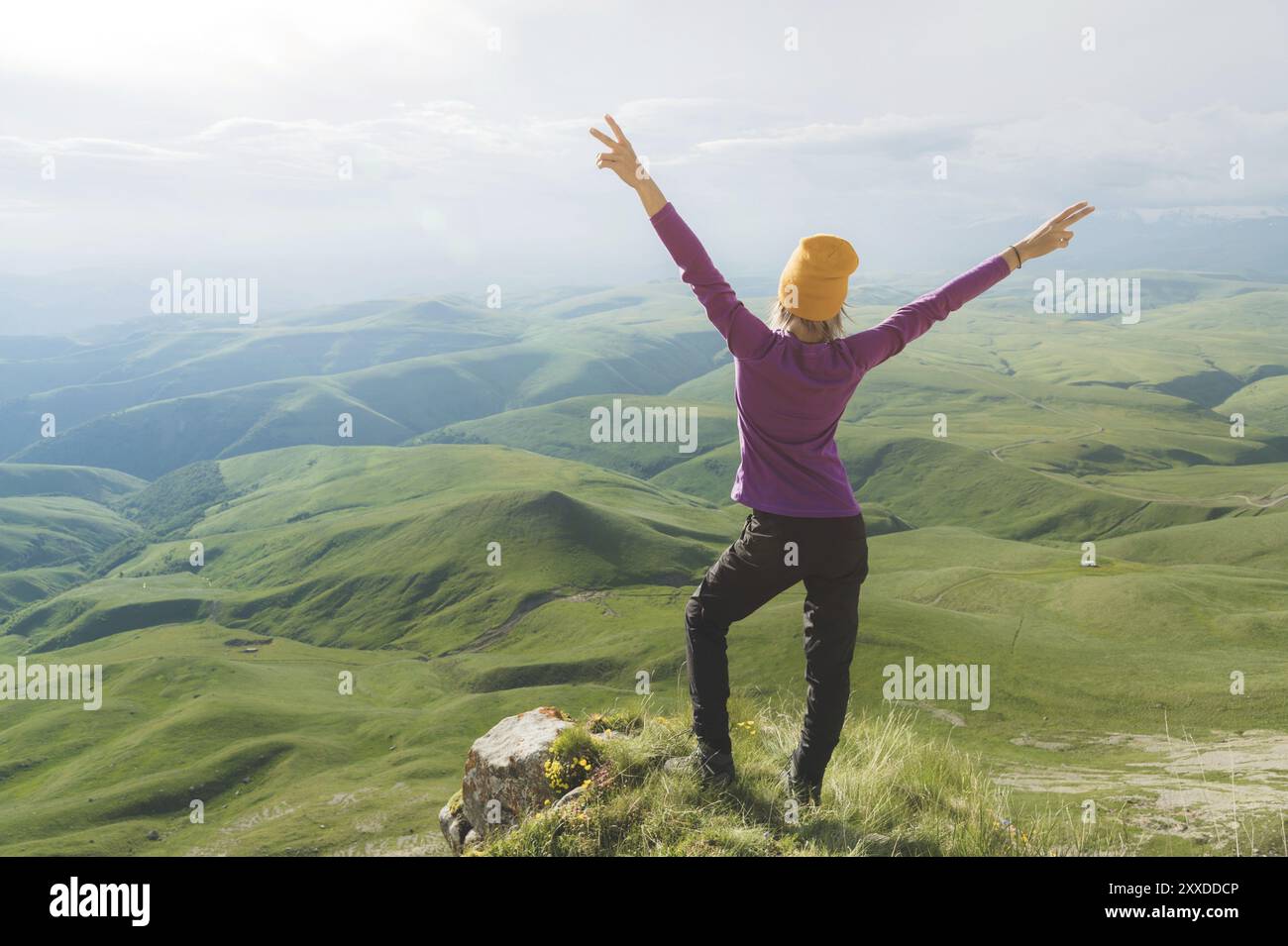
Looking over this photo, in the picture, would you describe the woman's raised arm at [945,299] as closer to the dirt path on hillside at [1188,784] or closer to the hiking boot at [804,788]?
the hiking boot at [804,788]

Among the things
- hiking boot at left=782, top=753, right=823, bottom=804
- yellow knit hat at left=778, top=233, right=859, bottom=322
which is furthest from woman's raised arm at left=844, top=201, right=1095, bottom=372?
hiking boot at left=782, top=753, right=823, bottom=804

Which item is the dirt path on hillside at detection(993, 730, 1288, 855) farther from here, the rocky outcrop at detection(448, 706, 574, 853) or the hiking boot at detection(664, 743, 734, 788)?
the rocky outcrop at detection(448, 706, 574, 853)

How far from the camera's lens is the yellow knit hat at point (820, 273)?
26.7 feet

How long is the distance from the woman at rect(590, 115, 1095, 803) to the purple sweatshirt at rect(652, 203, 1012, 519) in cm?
1

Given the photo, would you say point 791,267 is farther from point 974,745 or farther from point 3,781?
point 3,781

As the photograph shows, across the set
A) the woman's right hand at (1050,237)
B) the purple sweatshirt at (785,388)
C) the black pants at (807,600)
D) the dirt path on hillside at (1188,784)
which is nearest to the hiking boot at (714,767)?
the black pants at (807,600)

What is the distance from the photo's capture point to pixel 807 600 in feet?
28.8

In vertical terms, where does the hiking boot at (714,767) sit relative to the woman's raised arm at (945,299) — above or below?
below

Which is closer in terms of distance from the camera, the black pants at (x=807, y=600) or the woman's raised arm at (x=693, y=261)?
the woman's raised arm at (x=693, y=261)

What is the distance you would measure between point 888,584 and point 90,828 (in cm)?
12942

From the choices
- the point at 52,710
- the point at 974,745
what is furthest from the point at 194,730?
the point at 974,745

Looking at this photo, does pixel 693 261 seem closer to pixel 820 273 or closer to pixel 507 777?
pixel 820 273

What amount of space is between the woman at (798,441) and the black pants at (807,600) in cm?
1

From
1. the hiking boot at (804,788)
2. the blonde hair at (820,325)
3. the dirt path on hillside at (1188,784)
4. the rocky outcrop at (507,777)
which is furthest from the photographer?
the dirt path on hillside at (1188,784)
